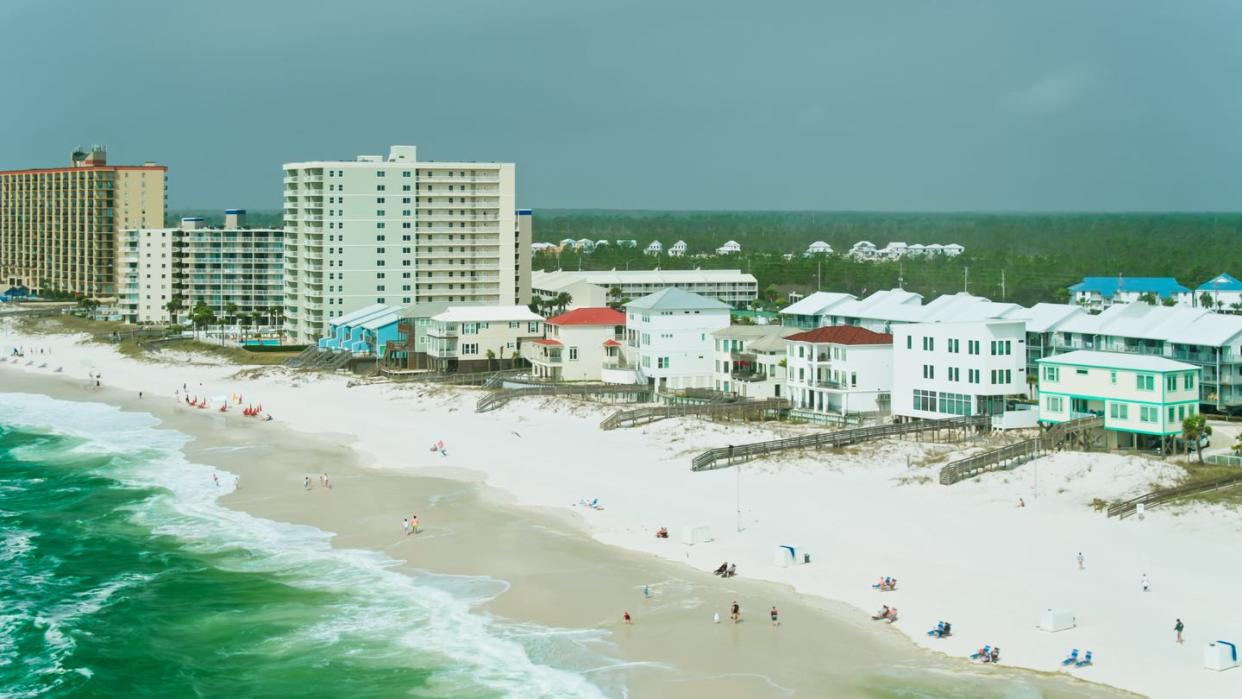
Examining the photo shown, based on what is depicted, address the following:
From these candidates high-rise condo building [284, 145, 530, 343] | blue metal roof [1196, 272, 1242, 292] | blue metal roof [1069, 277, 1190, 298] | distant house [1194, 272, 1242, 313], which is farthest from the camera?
blue metal roof [1069, 277, 1190, 298]

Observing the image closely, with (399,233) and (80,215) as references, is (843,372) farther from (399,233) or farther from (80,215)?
(80,215)

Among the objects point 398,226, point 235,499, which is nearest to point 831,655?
point 235,499

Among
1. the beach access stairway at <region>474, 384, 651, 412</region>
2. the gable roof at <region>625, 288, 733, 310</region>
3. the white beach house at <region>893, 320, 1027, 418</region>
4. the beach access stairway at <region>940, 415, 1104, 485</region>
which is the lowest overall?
the beach access stairway at <region>940, 415, 1104, 485</region>

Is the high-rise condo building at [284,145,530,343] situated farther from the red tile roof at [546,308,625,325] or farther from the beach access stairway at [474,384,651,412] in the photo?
the beach access stairway at [474,384,651,412]

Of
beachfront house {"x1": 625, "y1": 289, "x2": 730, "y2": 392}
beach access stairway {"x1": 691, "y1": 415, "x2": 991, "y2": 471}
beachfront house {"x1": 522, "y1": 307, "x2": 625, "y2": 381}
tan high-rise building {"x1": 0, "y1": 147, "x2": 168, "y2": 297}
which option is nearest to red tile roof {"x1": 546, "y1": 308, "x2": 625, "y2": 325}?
beachfront house {"x1": 522, "y1": 307, "x2": 625, "y2": 381}

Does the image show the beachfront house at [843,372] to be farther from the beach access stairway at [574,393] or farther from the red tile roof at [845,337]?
the beach access stairway at [574,393]

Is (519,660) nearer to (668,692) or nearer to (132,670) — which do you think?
(668,692)
